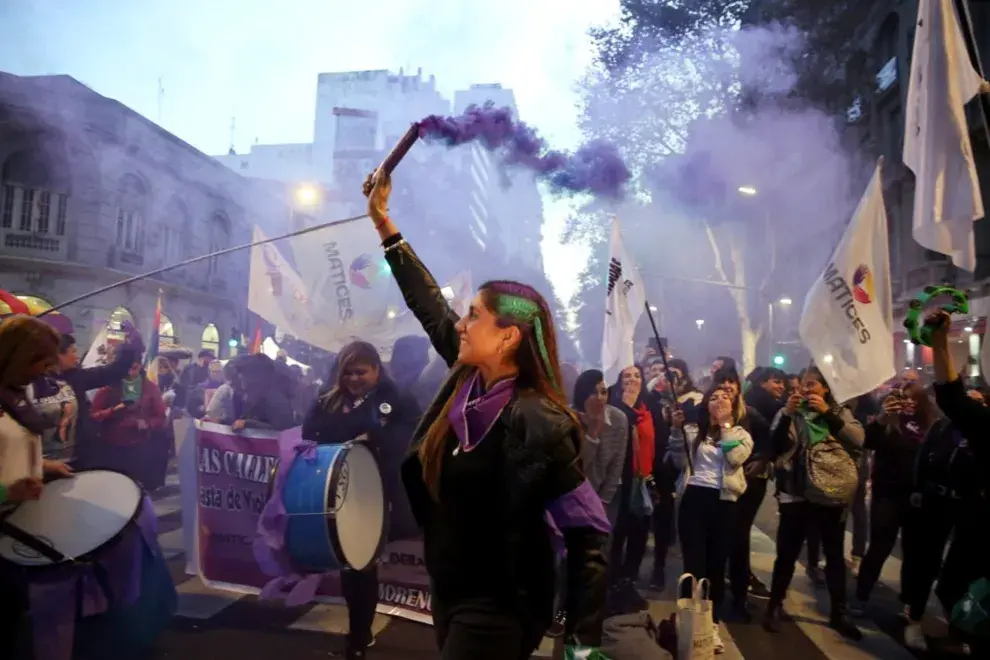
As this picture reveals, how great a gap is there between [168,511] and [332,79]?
5903cm

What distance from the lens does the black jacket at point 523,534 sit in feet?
6.65

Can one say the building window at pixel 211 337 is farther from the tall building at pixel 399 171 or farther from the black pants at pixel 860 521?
the black pants at pixel 860 521

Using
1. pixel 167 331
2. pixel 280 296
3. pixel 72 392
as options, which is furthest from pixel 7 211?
pixel 72 392

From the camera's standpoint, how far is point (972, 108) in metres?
17.3

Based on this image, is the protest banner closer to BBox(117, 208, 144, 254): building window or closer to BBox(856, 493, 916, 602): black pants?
BBox(856, 493, 916, 602): black pants

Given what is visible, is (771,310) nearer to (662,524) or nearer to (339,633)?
(662,524)

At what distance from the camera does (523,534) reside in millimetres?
2039

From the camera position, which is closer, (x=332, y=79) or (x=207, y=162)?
(x=207, y=162)

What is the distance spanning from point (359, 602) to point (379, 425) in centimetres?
105

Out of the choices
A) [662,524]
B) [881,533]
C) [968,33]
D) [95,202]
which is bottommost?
[662,524]

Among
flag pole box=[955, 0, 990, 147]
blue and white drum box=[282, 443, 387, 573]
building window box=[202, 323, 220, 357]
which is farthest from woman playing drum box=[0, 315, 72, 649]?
building window box=[202, 323, 220, 357]

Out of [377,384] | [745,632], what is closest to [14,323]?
[377,384]

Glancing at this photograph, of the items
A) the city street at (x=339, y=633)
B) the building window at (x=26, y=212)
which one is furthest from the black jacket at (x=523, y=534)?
the building window at (x=26, y=212)

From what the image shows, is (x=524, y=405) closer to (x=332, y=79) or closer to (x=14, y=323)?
(x=14, y=323)
